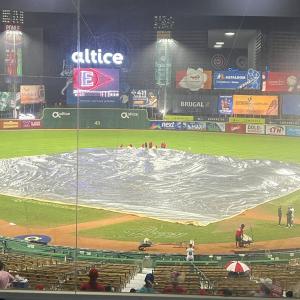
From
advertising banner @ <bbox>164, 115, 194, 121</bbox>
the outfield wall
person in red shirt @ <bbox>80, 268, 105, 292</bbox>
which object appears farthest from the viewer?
advertising banner @ <bbox>164, 115, 194, 121</bbox>

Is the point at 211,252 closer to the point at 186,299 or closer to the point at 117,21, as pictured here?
the point at 117,21

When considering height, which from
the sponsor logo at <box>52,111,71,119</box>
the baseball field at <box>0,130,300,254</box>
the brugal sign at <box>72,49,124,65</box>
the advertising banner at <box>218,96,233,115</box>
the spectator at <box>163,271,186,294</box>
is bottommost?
the baseball field at <box>0,130,300,254</box>

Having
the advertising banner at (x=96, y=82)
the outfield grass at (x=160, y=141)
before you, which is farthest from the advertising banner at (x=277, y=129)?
the advertising banner at (x=96, y=82)

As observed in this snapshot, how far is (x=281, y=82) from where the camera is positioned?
23.1 feet

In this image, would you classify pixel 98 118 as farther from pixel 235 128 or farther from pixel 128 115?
pixel 235 128

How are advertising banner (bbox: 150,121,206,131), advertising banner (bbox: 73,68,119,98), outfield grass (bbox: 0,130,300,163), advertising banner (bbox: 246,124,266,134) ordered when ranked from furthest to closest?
1. advertising banner (bbox: 246,124,266,134)
2. outfield grass (bbox: 0,130,300,163)
3. advertising banner (bbox: 150,121,206,131)
4. advertising banner (bbox: 73,68,119,98)

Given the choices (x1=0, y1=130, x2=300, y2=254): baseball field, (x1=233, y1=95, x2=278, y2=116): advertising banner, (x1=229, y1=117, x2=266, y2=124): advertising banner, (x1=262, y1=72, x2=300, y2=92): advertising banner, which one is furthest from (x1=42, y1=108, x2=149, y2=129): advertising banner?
(x1=262, y1=72, x2=300, y2=92): advertising banner

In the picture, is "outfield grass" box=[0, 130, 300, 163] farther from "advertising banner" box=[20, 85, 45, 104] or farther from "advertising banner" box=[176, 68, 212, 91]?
"advertising banner" box=[176, 68, 212, 91]

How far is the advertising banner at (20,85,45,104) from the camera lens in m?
6.02

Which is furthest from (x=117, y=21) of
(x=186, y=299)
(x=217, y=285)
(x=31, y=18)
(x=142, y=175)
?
(x=142, y=175)

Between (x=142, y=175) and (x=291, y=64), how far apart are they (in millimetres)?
3426

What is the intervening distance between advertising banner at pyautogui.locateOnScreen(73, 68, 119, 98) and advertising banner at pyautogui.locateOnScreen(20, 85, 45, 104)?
2.55 ft

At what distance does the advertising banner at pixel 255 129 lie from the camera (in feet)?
27.7

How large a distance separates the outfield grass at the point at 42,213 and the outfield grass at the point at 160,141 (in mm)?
1129
